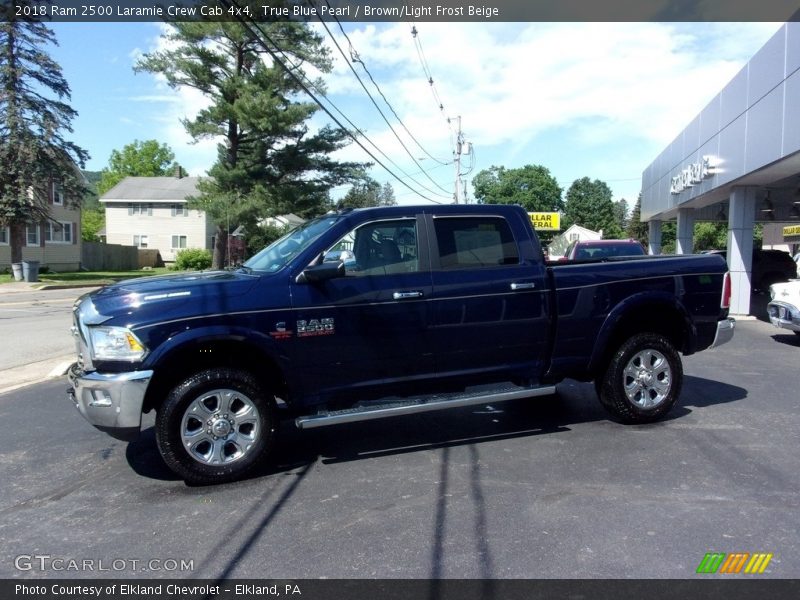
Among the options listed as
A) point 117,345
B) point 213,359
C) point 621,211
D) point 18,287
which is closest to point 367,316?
point 213,359

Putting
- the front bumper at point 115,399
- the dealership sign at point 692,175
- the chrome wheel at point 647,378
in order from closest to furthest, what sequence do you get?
1. the front bumper at point 115,399
2. the chrome wheel at point 647,378
3. the dealership sign at point 692,175

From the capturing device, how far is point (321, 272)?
4836 millimetres

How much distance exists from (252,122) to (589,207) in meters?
89.4

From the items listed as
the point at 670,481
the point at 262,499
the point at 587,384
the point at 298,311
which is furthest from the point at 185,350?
the point at 587,384

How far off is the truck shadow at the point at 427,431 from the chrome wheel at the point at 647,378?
1.11ft

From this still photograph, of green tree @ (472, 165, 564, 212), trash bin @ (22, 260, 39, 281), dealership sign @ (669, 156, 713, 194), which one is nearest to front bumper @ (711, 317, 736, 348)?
dealership sign @ (669, 156, 713, 194)

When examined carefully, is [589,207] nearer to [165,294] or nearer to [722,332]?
[722,332]

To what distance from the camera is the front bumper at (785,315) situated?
10547mm

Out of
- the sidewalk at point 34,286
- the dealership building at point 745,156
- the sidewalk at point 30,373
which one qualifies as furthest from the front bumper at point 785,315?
the sidewalk at point 34,286

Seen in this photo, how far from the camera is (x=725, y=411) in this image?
654 centimetres

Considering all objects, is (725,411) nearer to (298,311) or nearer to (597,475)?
(597,475)

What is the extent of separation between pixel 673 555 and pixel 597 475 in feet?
4.08

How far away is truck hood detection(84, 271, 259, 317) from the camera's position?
4.47 meters

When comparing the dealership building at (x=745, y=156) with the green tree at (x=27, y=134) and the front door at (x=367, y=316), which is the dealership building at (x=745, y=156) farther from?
the green tree at (x=27, y=134)
